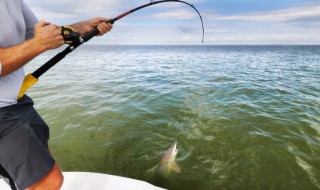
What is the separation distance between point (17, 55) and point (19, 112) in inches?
28.6

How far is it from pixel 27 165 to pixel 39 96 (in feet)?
35.6

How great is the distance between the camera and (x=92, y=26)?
307 centimetres

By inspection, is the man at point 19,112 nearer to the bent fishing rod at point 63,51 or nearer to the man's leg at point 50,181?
the man's leg at point 50,181

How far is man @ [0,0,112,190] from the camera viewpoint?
1.88 metres

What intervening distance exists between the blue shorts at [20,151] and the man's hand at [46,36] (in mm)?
789

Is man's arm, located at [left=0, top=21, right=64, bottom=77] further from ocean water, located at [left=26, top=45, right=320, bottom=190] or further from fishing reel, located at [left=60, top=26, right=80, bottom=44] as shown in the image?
ocean water, located at [left=26, top=45, right=320, bottom=190]

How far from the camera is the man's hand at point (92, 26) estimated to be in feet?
9.82

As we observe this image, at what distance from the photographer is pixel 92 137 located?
22.5 ft

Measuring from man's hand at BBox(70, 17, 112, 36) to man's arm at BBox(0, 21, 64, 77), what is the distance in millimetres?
1003

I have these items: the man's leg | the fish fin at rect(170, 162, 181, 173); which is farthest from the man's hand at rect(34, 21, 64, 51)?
the fish fin at rect(170, 162, 181, 173)

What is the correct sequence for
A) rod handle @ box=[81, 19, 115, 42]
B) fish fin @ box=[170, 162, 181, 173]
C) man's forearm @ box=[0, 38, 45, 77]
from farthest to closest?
fish fin @ box=[170, 162, 181, 173] < rod handle @ box=[81, 19, 115, 42] < man's forearm @ box=[0, 38, 45, 77]

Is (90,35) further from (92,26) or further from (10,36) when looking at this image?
(10,36)

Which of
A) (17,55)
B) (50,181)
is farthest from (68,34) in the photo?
(50,181)

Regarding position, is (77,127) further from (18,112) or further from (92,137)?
(18,112)
